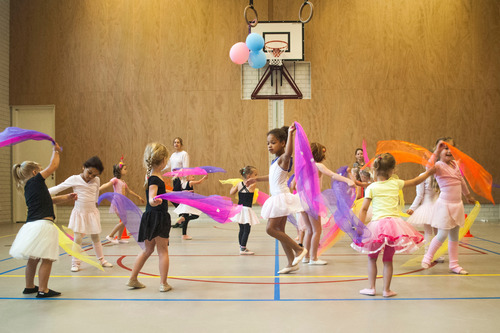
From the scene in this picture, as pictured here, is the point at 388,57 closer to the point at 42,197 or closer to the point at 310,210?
the point at 310,210

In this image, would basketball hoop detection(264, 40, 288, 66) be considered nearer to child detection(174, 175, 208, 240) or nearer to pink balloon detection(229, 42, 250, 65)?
pink balloon detection(229, 42, 250, 65)

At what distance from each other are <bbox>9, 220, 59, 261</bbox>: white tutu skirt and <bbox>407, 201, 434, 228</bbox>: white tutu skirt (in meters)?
4.37

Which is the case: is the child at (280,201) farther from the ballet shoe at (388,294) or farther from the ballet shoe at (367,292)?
the ballet shoe at (388,294)

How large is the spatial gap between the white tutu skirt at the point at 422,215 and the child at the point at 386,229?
2.03 meters

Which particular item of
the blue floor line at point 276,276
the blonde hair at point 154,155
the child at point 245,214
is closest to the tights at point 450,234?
the blue floor line at point 276,276

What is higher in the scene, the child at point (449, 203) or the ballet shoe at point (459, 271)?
the child at point (449, 203)

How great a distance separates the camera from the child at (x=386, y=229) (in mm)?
3861

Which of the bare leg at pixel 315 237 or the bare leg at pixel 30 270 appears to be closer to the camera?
the bare leg at pixel 30 270

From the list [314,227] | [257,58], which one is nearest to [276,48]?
[257,58]

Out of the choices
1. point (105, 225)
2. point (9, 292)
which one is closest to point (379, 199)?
point (9, 292)

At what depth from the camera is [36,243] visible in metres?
3.93

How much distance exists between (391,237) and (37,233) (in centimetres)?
317

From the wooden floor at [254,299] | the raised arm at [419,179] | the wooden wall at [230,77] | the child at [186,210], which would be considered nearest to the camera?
the wooden floor at [254,299]

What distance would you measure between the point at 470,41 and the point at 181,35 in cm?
801
